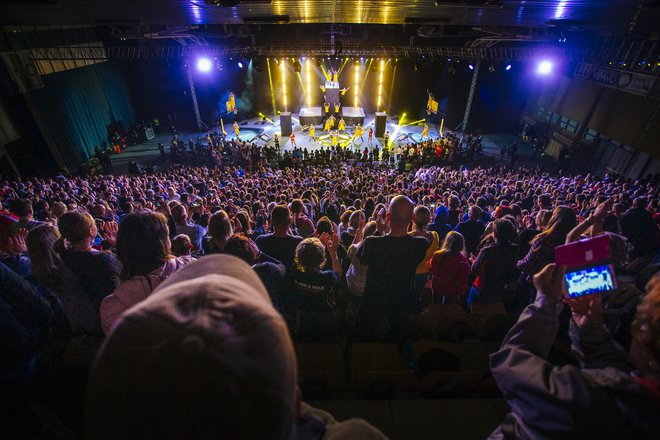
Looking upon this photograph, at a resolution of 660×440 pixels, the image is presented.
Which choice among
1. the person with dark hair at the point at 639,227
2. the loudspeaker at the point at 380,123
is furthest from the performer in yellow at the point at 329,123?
the person with dark hair at the point at 639,227

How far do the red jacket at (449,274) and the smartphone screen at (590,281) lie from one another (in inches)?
79.9

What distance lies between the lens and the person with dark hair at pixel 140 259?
1.96 metres

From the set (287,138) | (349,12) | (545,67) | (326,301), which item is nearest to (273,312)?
(326,301)

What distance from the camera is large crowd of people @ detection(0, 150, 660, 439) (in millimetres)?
592

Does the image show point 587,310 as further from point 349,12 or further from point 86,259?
point 349,12

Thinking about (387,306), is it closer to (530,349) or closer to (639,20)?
(530,349)

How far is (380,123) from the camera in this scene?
918 inches

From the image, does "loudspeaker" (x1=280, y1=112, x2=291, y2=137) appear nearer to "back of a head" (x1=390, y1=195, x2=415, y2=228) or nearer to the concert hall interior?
the concert hall interior

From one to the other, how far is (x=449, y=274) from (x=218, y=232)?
2.90 m

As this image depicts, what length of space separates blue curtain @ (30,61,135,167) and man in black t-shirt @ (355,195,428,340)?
1941 cm

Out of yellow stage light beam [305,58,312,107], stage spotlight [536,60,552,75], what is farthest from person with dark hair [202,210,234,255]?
yellow stage light beam [305,58,312,107]

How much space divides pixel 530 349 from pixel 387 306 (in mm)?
1863

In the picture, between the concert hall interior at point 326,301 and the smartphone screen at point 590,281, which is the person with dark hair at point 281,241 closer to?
the concert hall interior at point 326,301

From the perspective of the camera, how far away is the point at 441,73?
2594cm
